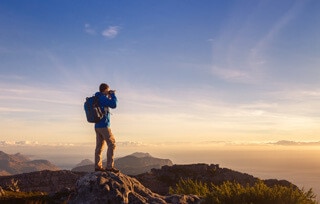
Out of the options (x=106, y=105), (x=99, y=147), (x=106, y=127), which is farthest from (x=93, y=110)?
(x=99, y=147)

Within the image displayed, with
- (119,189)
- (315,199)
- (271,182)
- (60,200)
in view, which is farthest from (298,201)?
(271,182)

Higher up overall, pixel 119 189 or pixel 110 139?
pixel 110 139

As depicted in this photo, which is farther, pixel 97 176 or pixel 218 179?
pixel 218 179

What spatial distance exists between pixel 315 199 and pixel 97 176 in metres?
6.50

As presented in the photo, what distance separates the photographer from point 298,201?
32.7 feet

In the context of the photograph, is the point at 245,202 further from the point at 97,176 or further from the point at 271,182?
the point at 271,182

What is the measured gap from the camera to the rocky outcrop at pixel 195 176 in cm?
2984

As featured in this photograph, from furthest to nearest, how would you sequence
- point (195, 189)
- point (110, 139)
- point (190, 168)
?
point (190, 168) → point (195, 189) → point (110, 139)

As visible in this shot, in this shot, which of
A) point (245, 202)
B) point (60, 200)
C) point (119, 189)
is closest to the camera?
point (119, 189)

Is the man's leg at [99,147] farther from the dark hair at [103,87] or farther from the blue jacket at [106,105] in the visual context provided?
the dark hair at [103,87]

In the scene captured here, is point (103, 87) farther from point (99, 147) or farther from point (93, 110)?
point (99, 147)

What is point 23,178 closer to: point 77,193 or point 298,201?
point 77,193

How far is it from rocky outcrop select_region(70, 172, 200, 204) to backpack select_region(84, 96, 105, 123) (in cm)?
183

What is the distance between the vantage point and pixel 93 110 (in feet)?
33.9
